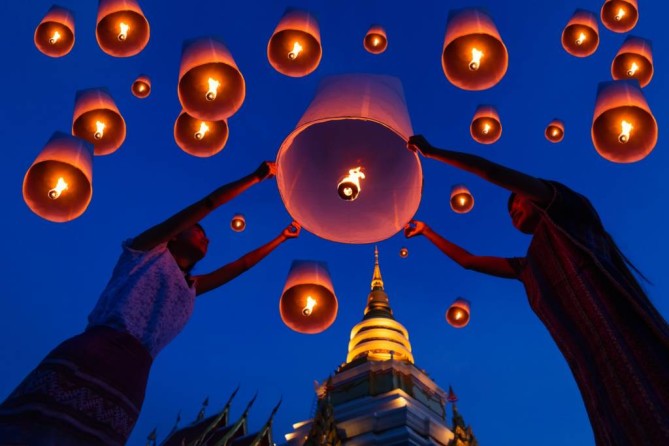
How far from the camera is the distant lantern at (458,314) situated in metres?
7.76

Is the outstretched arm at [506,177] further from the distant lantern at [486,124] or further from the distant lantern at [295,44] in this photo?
the distant lantern at [486,124]

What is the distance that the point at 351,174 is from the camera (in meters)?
3.52

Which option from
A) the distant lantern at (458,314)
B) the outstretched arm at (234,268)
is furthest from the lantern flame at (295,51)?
the distant lantern at (458,314)

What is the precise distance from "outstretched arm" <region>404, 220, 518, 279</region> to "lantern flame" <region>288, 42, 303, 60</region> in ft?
5.39

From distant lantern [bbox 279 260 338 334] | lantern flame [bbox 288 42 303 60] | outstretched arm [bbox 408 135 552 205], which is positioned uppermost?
lantern flame [bbox 288 42 303 60]

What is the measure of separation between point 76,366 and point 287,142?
1.62 m

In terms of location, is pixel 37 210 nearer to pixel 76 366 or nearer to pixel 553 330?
pixel 76 366

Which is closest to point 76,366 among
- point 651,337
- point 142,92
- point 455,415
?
point 651,337

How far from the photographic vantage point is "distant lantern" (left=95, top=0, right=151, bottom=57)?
5.11m

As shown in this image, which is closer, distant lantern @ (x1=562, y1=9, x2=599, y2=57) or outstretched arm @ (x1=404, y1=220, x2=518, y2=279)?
outstretched arm @ (x1=404, y1=220, x2=518, y2=279)

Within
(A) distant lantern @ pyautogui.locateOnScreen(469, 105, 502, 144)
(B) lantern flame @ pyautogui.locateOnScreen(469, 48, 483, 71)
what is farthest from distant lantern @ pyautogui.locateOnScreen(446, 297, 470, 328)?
(B) lantern flame @ pyautogui.locateOnScreen(469, 48, 483, 71)

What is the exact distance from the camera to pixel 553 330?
3.65 m

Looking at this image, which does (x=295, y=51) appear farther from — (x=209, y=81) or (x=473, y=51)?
(x=473, y=51)

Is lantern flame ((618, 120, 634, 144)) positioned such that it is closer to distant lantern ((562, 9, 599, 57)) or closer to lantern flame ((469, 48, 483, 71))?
lantern flame ((469, 48, 483, 71))
